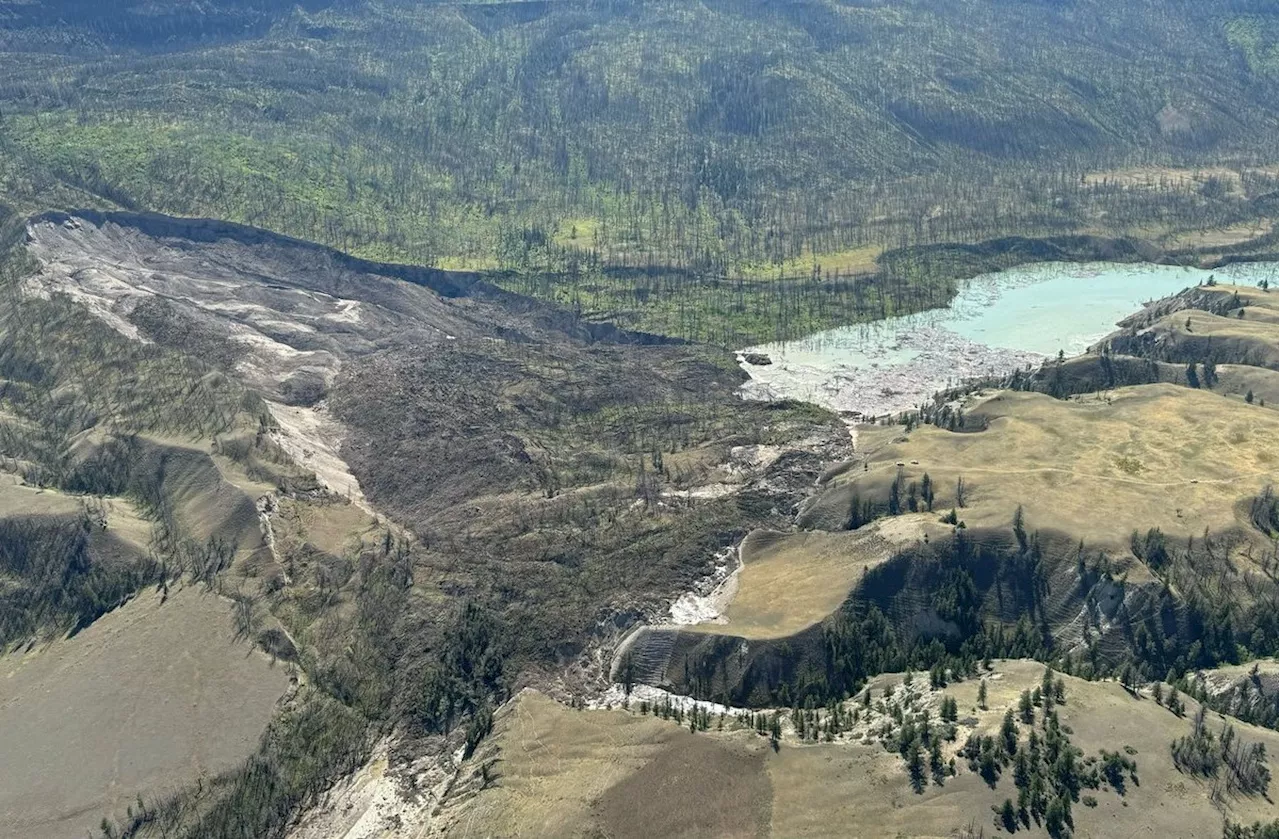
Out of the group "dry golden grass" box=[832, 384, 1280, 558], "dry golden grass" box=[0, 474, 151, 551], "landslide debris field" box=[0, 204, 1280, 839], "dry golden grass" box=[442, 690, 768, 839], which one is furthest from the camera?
"dry golden grass" box=[0, 474, 151, 551]

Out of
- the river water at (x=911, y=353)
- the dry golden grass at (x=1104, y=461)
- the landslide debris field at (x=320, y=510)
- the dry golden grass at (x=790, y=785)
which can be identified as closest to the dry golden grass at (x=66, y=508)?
the landslide debris field at (x=320, y=510)

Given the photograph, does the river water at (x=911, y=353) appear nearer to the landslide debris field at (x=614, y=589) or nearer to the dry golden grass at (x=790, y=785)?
the landslide debris field at (x=614, y=589)

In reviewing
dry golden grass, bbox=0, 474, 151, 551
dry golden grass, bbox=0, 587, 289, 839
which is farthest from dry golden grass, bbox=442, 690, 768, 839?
dry golden grass, bbox=0, 474, 151, 551

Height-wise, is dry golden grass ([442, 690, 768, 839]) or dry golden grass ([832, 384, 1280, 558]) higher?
dry golden grass ([832, 384, 1280, 558])

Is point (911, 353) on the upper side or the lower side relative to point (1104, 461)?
lower

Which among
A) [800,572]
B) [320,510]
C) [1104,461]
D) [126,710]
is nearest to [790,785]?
[800,572]

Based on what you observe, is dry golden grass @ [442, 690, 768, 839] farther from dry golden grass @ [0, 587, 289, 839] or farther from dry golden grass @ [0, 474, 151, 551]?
dry golden grass @ [0, 474, 151, 551]

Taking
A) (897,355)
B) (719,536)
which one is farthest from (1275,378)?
(719,536)

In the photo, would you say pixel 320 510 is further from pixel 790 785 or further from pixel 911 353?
pixel 911 353

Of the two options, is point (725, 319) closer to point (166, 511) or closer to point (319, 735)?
point (166, 511)
